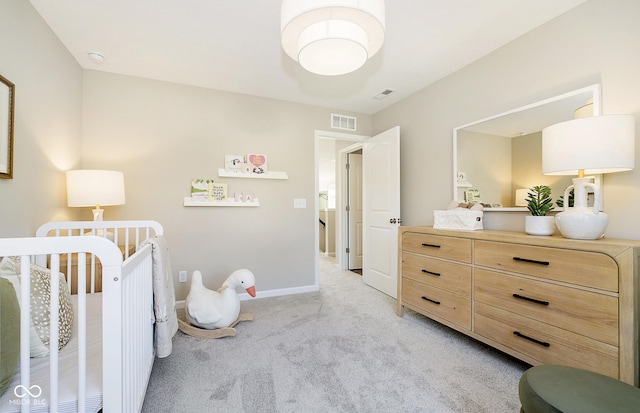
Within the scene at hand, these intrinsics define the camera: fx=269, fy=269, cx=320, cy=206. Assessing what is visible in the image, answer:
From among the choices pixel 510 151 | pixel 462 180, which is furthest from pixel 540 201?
pixel 462 180

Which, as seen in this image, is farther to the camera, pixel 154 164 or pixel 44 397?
pixel 154 164

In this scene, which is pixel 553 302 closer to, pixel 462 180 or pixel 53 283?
pixel 462 180

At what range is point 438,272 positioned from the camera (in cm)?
218

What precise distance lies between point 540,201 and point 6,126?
3.35 meters

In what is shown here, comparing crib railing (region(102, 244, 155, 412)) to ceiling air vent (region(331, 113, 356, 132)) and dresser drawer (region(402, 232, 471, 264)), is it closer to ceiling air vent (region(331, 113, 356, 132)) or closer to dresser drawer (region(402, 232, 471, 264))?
dresser drawer (region(402, 232, 471, 264))

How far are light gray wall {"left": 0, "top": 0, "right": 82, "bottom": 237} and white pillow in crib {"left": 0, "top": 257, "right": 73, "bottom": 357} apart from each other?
0.66 meters

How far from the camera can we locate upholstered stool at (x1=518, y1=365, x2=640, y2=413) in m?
0.82

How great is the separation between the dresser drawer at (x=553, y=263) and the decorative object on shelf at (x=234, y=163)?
2.39 meters

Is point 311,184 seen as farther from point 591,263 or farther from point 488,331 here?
point 591,263

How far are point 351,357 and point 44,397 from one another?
1.53 metres

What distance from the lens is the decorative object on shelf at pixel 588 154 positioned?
4.49ft

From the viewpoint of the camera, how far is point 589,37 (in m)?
1.67

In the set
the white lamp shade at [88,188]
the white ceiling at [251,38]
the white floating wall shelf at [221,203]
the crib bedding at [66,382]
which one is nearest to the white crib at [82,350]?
the crib bedding at [66,382]

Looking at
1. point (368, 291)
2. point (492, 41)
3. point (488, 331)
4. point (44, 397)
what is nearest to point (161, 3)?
point (44, 397)
